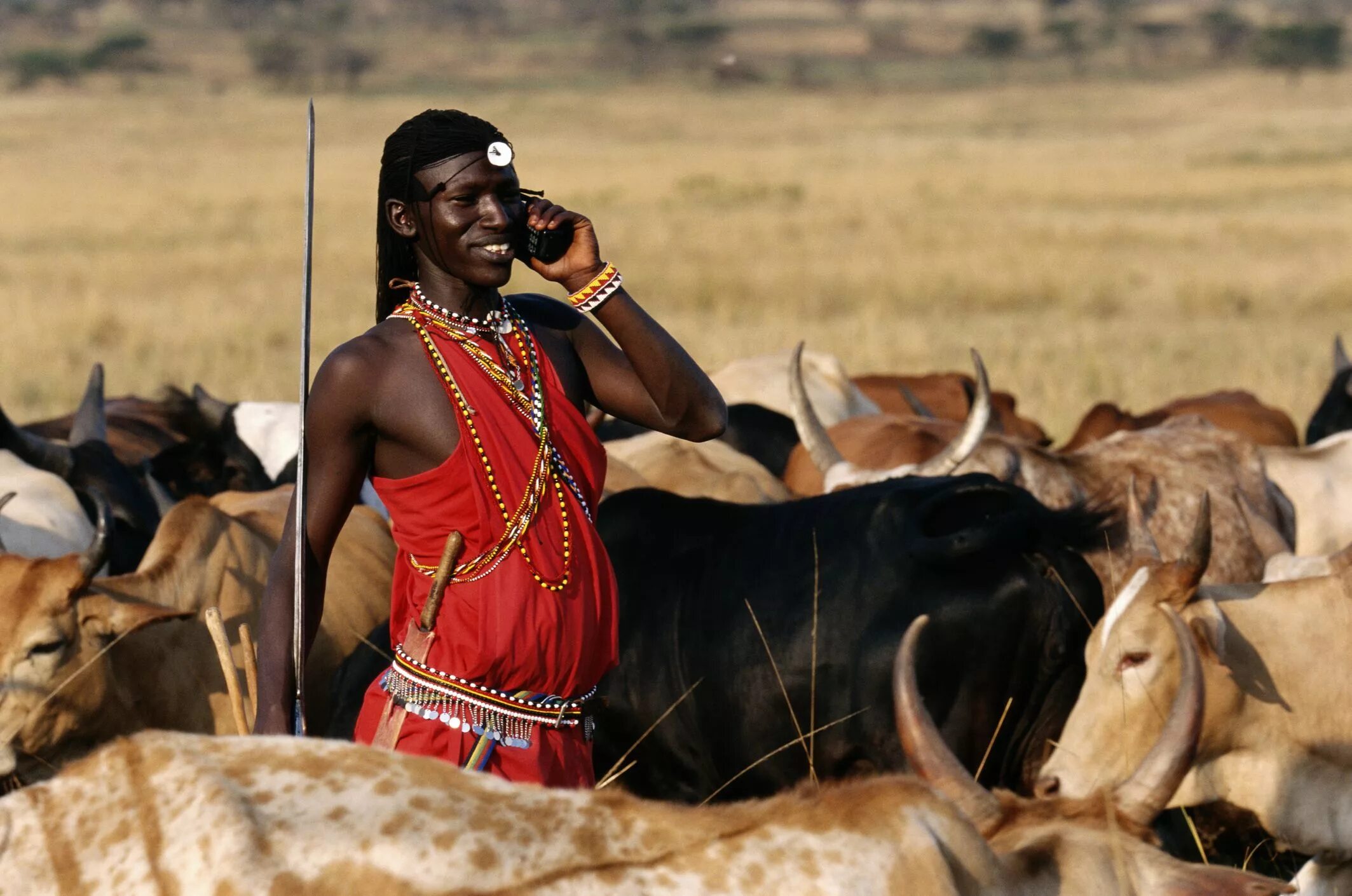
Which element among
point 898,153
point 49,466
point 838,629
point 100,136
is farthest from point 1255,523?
point 100,136

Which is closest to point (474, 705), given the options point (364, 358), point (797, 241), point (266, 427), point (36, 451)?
point (364, 358)

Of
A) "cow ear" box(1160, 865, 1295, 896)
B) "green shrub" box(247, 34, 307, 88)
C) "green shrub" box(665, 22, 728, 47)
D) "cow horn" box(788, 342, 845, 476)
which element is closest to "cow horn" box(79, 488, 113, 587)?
"cow horn" box(788, 342, 845, 476)

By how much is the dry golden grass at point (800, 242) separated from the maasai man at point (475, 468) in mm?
9412

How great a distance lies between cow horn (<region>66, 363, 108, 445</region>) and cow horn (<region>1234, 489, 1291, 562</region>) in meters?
4.43

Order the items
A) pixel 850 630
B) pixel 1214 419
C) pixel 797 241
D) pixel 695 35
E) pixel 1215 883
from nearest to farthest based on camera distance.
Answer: pixel 1215 883, pixel 850 630, pixel 1214 419, pixel 797 241, pixel 695 35

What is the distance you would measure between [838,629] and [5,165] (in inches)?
1277

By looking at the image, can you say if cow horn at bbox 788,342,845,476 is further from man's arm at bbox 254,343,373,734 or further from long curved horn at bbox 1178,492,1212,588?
man's arm at bbox 254,343,373,734

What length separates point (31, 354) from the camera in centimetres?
1482

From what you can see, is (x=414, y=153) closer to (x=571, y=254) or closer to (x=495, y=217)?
(x=495, y=217)

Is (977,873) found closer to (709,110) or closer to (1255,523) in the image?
(1255,523)

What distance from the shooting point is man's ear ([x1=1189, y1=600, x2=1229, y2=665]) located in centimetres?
432

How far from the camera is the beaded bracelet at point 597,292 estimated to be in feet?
9.25

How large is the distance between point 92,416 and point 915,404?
156 inches

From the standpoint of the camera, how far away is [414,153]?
290cm
